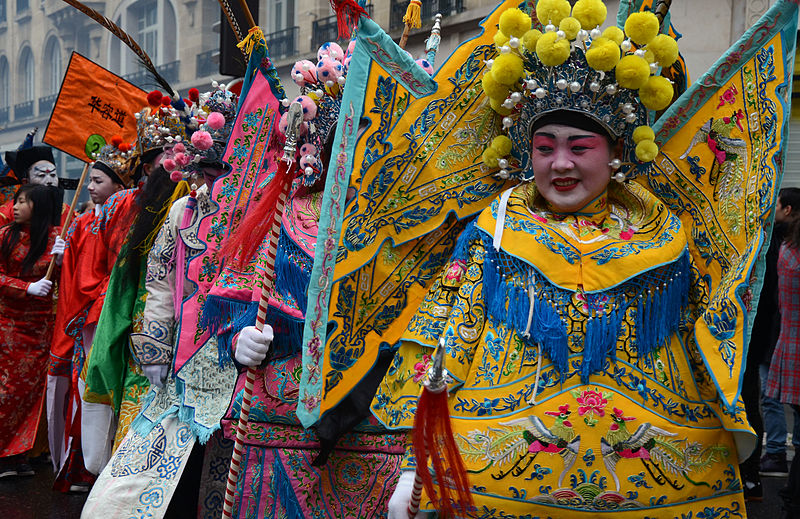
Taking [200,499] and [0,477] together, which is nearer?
[200,499]

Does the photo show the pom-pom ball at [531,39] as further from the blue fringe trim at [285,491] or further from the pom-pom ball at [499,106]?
the blue fringe trim at [285,491]

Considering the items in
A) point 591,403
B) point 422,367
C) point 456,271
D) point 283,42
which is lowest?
point 591,403

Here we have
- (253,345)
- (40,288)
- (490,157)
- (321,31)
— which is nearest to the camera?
(490,157)

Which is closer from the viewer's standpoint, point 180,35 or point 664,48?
point 664,48

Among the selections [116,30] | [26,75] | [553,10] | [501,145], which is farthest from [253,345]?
[26,75]

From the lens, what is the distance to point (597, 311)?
2.84 metres

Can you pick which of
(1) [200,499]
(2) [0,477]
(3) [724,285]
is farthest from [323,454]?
(2) [0,477]

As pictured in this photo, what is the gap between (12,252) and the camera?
288 inches

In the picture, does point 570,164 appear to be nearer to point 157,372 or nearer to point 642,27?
point 642,27

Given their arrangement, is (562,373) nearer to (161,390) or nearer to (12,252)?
(161,390)

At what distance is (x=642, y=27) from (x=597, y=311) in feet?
2.80

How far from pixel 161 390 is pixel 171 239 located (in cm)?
74

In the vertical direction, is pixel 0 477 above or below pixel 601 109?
below

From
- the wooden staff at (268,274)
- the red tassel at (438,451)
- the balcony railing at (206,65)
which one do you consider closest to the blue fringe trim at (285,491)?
the wooden staff at (268,274)
